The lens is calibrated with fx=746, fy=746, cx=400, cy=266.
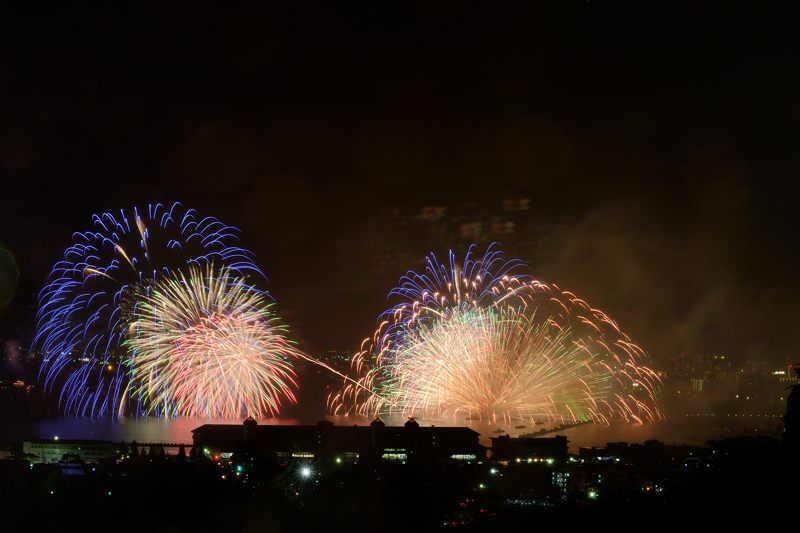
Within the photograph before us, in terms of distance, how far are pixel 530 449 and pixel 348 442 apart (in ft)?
13.0

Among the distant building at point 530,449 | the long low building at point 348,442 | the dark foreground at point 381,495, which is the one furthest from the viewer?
the distant building at point 530,449

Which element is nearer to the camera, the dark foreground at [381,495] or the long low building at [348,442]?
the dark foreground at [381,495]

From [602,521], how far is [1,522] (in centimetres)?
777

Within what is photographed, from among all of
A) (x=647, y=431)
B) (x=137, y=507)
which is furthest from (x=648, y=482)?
(x=647, y=431)

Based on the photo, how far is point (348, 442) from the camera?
15906 mm

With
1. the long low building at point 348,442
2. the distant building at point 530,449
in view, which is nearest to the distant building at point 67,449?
the long low building at point 348,442

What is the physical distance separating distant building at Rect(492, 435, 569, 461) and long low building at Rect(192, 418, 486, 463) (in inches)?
15.6

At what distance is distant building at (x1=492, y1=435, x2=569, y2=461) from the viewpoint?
15.9m

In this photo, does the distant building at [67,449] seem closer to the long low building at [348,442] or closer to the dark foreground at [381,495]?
the long low building at [348,442]

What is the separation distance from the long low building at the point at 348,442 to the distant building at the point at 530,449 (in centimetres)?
40

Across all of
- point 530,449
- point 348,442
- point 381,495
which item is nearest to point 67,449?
point 348,442

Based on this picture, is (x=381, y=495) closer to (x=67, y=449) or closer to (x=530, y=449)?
(x=530, y=449)

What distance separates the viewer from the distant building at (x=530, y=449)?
1593 centimetres

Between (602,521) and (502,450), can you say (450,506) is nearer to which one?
(602,521)
